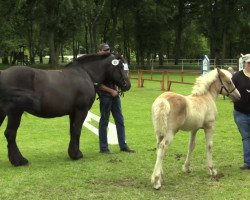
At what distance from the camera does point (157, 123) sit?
6227 millimetres

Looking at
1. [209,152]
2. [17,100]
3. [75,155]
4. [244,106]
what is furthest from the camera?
[75,155]

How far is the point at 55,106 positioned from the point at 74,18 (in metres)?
34.9

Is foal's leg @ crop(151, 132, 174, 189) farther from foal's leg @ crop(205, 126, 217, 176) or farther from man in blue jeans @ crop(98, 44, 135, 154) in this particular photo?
man in blue jeans @ crop(98, 44, 135, 154)

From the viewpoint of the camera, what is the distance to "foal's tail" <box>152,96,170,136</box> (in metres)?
6.18

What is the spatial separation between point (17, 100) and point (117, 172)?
2050 millimetres

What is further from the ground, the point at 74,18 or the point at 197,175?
the point at 74,18

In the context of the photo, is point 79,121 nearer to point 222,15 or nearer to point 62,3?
point 62,3

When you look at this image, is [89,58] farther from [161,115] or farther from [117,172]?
[161,115]

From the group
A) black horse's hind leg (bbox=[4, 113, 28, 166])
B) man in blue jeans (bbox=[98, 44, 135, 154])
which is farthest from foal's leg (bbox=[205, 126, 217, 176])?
black horse's hind leg (bbox=[4, 113, 28, 166])

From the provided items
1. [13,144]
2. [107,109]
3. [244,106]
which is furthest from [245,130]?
[13,144]

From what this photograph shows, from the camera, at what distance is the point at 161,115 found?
6172mm

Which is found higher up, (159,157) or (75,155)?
(159,157)

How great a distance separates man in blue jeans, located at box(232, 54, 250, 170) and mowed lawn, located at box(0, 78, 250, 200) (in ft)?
1.22

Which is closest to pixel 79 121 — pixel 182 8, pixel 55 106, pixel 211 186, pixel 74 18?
pixel 55 106
